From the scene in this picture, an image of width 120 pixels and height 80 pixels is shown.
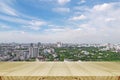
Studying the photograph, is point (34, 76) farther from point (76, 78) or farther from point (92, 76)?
point (92, 76)

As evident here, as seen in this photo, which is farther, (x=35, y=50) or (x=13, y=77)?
(x=35, y=50)

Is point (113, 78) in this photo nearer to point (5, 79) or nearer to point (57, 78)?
point (57, 78)

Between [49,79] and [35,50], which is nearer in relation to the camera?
[49,79]

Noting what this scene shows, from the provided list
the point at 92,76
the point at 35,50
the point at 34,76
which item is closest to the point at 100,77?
the point at 92,76

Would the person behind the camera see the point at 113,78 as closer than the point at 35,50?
Yes

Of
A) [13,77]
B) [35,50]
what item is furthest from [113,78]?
[35,50]

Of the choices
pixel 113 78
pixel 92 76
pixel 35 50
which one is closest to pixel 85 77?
pixel 92 76

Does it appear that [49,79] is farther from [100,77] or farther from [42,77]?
[100,77]
